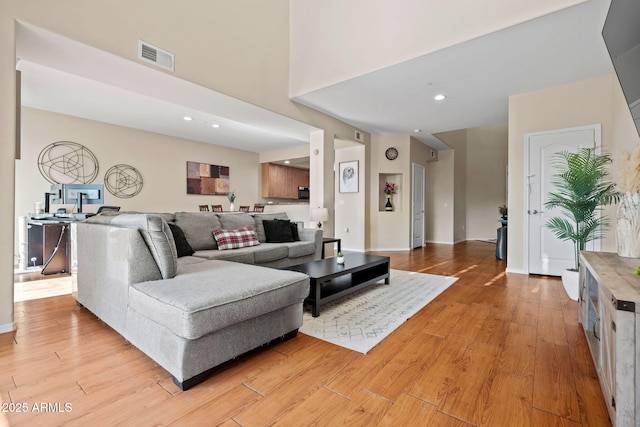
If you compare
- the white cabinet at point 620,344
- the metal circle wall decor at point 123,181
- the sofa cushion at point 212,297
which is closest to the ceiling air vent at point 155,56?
the sofa cushion at point 212,297

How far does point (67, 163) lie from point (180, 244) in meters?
4.15

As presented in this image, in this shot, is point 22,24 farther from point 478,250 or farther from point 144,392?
point 478,250

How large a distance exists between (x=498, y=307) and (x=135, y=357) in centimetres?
306

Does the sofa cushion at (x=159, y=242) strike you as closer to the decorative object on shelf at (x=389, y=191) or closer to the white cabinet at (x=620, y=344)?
the white cabinet at (x=620, y=344)

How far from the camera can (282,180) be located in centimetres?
936

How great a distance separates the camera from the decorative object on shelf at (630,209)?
6.17 ft

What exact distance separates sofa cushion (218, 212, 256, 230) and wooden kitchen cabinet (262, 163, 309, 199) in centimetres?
460

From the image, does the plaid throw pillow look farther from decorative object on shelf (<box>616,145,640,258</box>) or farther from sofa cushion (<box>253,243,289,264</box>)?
decorative object on shelf (<box>616,145,640,258</box>)

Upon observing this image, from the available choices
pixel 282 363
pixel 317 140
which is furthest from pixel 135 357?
pixel 317 140

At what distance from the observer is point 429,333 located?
228cm

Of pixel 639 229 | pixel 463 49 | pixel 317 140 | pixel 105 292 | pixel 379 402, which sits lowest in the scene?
pixel 379 402

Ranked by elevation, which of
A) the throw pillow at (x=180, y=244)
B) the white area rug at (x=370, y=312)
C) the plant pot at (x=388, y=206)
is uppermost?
the plant pot at (x=388, y=206)

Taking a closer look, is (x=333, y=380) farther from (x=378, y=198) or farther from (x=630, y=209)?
(x=378, y=198)

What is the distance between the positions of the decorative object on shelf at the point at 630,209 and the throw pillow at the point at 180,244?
147 inches
